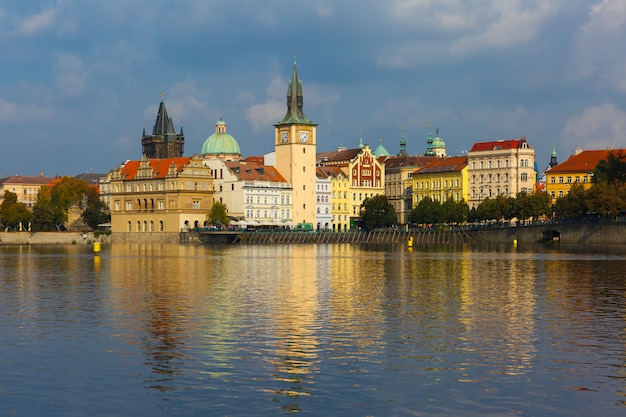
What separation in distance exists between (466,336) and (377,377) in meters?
7.80

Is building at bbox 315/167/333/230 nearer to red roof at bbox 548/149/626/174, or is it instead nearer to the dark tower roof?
the dark tower roof

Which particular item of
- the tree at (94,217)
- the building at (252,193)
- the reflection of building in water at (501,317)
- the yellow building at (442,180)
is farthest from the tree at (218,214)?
the reflection of building in water at (501,317)

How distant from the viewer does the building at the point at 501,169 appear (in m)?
180

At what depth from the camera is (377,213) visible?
17900 centimetres

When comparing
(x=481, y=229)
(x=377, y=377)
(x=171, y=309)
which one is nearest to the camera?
(x=377, y=377)

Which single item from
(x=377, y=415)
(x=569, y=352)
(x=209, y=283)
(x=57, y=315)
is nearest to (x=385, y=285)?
(x=209, y=283)

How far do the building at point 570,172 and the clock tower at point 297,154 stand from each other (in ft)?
133

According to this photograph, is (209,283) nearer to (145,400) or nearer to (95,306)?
(95,306)

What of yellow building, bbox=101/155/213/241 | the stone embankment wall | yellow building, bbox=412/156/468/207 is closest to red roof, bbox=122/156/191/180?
yellow building, bbox=101/155/213/241

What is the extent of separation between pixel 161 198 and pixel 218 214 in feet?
39.5

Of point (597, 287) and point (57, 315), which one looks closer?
point (57, 315)

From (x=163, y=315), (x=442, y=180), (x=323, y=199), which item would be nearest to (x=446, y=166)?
(x=442, y=180)

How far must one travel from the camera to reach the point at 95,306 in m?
44.0

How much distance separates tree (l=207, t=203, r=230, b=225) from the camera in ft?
552
